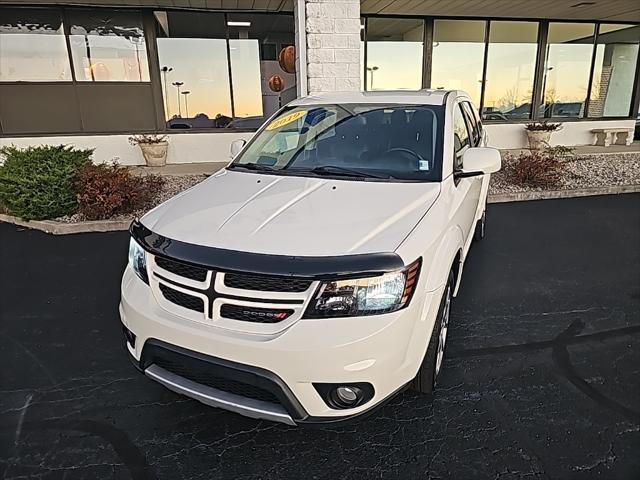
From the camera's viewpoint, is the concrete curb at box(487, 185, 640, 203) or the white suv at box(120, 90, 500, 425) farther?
the concrete curb at box(487, 185, 640, 203)

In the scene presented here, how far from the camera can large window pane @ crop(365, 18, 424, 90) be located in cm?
1085

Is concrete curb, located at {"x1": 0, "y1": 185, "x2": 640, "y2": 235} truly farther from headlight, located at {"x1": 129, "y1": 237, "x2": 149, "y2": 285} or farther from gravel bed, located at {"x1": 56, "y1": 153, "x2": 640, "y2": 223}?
headlight, located at {"x1": 129, "y1": 237, "x2": 149, "y2": 285}

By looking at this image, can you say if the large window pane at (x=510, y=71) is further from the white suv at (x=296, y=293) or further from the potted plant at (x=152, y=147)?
the white suv at (x=296, y=293)

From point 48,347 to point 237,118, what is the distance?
8.30 metres

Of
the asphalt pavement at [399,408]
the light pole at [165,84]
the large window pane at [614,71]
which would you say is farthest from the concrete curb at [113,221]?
the large window pane at [614,71]

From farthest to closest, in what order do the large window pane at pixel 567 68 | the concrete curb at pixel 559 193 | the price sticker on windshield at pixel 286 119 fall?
the large window pane at pixel 567 68, the concrete curb at pixel 559 193, the price sticker on windshield at pixel 286 119

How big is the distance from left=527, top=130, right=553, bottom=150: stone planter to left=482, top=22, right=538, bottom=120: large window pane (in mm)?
887

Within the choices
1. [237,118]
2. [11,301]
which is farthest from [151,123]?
[11,301]

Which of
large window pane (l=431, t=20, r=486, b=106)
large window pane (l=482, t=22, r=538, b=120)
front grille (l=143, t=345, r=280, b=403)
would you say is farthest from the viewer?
large window pane (l=482, t=22, r=538, b=120)

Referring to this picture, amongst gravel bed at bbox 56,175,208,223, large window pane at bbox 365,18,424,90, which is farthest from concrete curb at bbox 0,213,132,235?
large window pane at bbox 365,18,424,90

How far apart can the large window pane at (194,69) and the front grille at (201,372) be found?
8995 millimetres

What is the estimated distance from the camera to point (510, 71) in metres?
11.9

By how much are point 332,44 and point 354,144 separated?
4503 millimetres

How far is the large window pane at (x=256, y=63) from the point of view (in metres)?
10.1
